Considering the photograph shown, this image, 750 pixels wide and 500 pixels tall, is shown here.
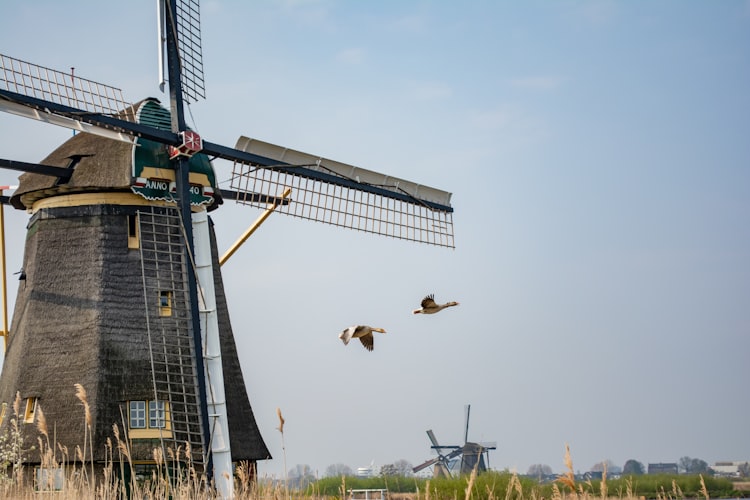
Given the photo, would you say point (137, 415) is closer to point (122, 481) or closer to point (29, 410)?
point (29, 410)

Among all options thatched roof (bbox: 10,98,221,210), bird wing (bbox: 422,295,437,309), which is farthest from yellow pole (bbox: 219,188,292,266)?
bird wing (bbox: 422,295,437,309)

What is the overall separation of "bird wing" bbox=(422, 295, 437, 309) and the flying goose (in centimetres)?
77

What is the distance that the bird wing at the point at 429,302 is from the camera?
11.5 m

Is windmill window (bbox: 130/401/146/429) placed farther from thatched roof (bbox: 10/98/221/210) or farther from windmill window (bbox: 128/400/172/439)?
thatched roof (bbox: 10/98/221/210)

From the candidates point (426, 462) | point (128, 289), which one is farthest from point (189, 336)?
point (426, 462)

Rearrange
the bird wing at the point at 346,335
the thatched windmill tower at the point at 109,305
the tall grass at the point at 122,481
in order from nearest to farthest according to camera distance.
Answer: the tall grass at the point at 122,481 → the bird wing at the point at 346,335 → the thatched windmill tower at the point at 109,305

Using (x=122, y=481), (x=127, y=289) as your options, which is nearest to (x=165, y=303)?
(x=127, y=289)

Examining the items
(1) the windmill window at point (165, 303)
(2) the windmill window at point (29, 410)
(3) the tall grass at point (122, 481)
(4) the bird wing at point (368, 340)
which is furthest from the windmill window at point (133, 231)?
(4) the bird wing at point (368, 340)

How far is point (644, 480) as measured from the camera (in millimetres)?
29656

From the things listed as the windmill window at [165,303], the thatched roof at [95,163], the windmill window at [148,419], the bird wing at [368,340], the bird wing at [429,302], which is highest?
the thatched roof at [95,163]

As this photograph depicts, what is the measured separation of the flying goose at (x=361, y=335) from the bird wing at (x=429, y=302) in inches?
30.2

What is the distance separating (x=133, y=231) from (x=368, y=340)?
525 centimetres

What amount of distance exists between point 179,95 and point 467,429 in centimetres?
2938

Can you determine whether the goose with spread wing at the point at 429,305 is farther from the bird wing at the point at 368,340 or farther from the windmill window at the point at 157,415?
the windmill window at the point at 157,415
